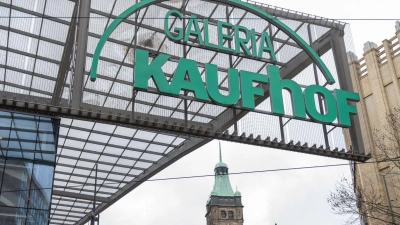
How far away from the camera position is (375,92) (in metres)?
44.2

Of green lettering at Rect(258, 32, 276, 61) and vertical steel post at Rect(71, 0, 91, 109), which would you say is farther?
green lettering at Rect(258, 32, 276, 61)

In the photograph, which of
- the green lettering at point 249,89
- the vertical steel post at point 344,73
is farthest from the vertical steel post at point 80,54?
the vertical steel post at point 344,73

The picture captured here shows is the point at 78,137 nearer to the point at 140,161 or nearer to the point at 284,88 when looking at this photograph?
the point at 140,161

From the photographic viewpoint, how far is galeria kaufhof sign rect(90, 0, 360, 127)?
1745 centimetres

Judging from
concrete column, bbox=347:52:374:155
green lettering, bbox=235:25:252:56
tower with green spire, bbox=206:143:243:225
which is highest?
tower with green spire, bbox=206:143:243:225

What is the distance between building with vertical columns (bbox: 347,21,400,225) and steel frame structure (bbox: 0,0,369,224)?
11473 mm

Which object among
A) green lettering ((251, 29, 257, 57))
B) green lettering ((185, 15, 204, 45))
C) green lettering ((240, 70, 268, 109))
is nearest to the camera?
green lettering ((240, 70, 268, 109))

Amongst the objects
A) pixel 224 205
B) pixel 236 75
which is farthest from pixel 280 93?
pixel 224 205

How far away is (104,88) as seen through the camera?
95.9ft

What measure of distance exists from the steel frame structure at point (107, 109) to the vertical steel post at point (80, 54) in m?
0.03

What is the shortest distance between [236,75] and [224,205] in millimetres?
115745

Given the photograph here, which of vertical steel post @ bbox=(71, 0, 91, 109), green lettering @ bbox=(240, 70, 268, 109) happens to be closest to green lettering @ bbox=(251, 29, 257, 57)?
green lettering @ bbox=(240, 70, 268, 109)

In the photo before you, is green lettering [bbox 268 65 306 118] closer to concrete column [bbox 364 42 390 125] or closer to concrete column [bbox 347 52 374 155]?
concrete column [bbox 347 52 374 155]

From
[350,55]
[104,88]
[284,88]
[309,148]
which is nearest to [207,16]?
[284,88]
